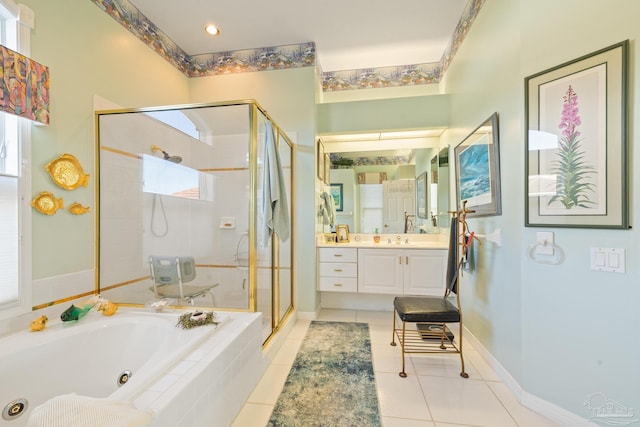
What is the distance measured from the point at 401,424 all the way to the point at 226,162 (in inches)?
97.6

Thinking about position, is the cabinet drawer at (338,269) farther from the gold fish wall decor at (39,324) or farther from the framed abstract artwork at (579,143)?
the gold fish wall decor at (39,324)

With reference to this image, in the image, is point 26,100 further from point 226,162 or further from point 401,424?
point 401,424

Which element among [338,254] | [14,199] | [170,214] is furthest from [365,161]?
[14,199]

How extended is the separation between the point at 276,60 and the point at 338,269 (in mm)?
2455

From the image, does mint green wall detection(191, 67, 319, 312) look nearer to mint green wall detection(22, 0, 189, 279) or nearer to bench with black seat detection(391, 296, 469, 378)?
bench with black seat detection(391, 296, 469, 378)

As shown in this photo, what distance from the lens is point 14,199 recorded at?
58.8 inches

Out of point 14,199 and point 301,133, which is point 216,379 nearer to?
point 14,199

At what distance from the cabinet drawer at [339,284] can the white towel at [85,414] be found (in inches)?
85.4

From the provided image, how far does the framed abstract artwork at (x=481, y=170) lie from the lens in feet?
6.02

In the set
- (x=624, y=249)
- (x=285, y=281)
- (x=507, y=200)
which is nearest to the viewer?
(x=624, y=249)

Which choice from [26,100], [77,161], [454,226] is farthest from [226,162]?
[454,226]

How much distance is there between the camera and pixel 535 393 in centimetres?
153

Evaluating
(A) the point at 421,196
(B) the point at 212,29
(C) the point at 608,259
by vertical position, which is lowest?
(C) the point at 608,259

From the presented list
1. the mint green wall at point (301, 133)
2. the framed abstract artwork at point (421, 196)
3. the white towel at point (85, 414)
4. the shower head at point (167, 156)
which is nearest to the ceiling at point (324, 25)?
the mint green wall at point (301, 133)
